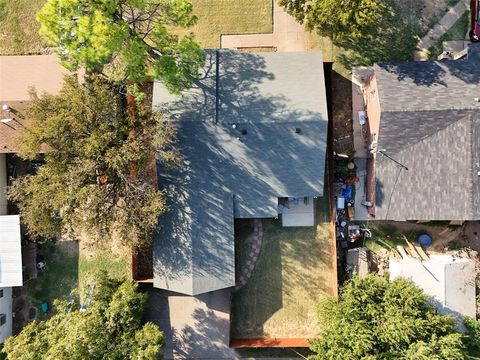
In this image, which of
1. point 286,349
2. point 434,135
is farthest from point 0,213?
point 434,135

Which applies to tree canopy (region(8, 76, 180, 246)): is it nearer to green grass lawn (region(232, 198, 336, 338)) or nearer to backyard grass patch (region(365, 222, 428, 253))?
green grass lawn (region(232, 198, 336, 338))

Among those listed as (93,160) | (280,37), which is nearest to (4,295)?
(93,160)

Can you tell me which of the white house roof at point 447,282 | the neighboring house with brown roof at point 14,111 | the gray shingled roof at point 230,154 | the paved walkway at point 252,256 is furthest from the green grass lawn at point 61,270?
the white house roof at point 447,282

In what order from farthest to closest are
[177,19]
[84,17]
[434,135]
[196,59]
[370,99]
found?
[370,99]
[434,135]
[196,59]
[177,19]
[84,17]

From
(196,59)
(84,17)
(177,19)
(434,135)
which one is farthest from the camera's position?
(434,135)

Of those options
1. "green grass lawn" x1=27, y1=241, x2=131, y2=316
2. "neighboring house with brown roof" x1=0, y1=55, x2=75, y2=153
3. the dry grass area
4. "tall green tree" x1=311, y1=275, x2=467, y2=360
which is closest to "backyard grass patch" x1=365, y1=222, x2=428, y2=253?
"tall green tree" x1=311, y1=275, x2=467, y2=360

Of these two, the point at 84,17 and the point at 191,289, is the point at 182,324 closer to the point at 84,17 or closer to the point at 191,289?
the point at 191,289

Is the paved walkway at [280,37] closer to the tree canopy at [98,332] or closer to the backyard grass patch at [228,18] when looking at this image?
the backyard grass patch at [228,18]
